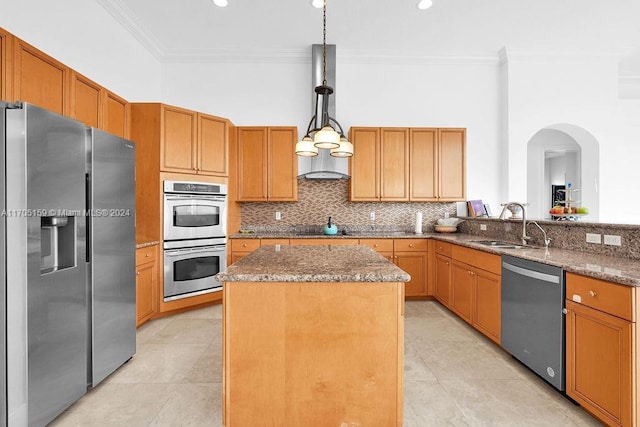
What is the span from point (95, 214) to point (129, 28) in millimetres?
2978

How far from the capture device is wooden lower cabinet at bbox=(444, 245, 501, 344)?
271cm

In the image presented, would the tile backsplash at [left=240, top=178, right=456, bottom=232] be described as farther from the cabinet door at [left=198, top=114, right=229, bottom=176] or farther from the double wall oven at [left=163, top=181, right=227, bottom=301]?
the cabinet door at [left=198, top=114, right=229, bottom=176]

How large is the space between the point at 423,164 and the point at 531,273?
2.39 meters

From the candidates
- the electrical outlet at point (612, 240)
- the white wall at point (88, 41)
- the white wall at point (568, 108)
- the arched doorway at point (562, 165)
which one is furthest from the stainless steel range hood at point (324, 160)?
the arched doorway at point (562, 165)

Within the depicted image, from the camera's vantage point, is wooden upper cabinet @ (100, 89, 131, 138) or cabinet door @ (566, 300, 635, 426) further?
wooden upper cabinet @ (100, 89, 131, 138)

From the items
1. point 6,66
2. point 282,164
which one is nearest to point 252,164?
point 282,164

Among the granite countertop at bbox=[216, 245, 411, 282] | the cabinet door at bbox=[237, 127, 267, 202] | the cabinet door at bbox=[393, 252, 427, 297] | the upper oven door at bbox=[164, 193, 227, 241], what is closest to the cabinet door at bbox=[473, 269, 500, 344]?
the cabinet door at bbox=[393, 252, 427, 297]

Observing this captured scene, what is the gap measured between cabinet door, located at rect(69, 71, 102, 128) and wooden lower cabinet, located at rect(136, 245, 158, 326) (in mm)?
1329

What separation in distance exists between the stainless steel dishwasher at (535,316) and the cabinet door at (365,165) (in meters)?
2.08

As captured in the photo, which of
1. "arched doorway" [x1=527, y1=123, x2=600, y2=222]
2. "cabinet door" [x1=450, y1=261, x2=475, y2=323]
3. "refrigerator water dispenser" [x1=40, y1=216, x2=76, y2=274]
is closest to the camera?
"refrigerator water dispenser" [x1=40, y1=216, x2=76, y2=274]

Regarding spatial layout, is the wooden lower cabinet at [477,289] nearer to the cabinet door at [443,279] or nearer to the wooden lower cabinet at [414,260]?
the cabinet door at [443,279]

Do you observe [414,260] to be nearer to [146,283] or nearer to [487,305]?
[487,305]

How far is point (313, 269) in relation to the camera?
1655 mm

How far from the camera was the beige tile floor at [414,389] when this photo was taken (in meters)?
1.84
